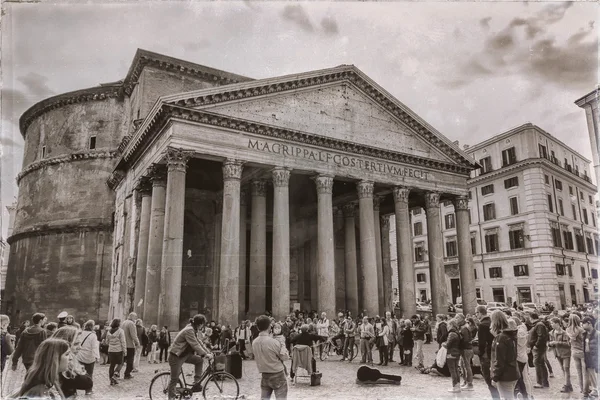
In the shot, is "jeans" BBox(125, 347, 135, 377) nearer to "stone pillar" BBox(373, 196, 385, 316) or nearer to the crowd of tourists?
the crowd of tourists

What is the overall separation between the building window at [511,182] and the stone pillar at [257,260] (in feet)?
69.2

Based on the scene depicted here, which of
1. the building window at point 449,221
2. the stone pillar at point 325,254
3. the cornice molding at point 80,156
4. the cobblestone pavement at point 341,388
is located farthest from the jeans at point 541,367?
the building window at point 449,221

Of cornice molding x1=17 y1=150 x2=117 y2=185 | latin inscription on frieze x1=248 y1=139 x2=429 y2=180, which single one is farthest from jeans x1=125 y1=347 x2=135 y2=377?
cornice molding x1=17 y1=150 x2=117 y2=185

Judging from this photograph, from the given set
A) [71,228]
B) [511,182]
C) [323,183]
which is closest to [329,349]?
[323,183]

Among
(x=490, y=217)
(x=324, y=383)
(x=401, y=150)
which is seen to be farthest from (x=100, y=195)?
(x=490, y=217)

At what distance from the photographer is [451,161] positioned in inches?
909

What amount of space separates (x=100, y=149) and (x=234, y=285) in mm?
16982

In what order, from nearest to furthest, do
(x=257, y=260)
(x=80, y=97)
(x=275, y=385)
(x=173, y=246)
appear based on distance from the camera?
(x=275, y=385) → (x=173, y=246) → (x=257, y=260) → (x=80, y=97)

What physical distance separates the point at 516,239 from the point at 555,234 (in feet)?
8.03

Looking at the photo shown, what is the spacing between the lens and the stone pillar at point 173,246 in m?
14.8

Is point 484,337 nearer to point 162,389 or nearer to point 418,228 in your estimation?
point 162,389

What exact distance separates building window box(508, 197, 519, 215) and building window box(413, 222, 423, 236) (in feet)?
32.2

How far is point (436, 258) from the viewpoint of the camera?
21.4m

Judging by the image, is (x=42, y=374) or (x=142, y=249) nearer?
(x=42, y=374)
